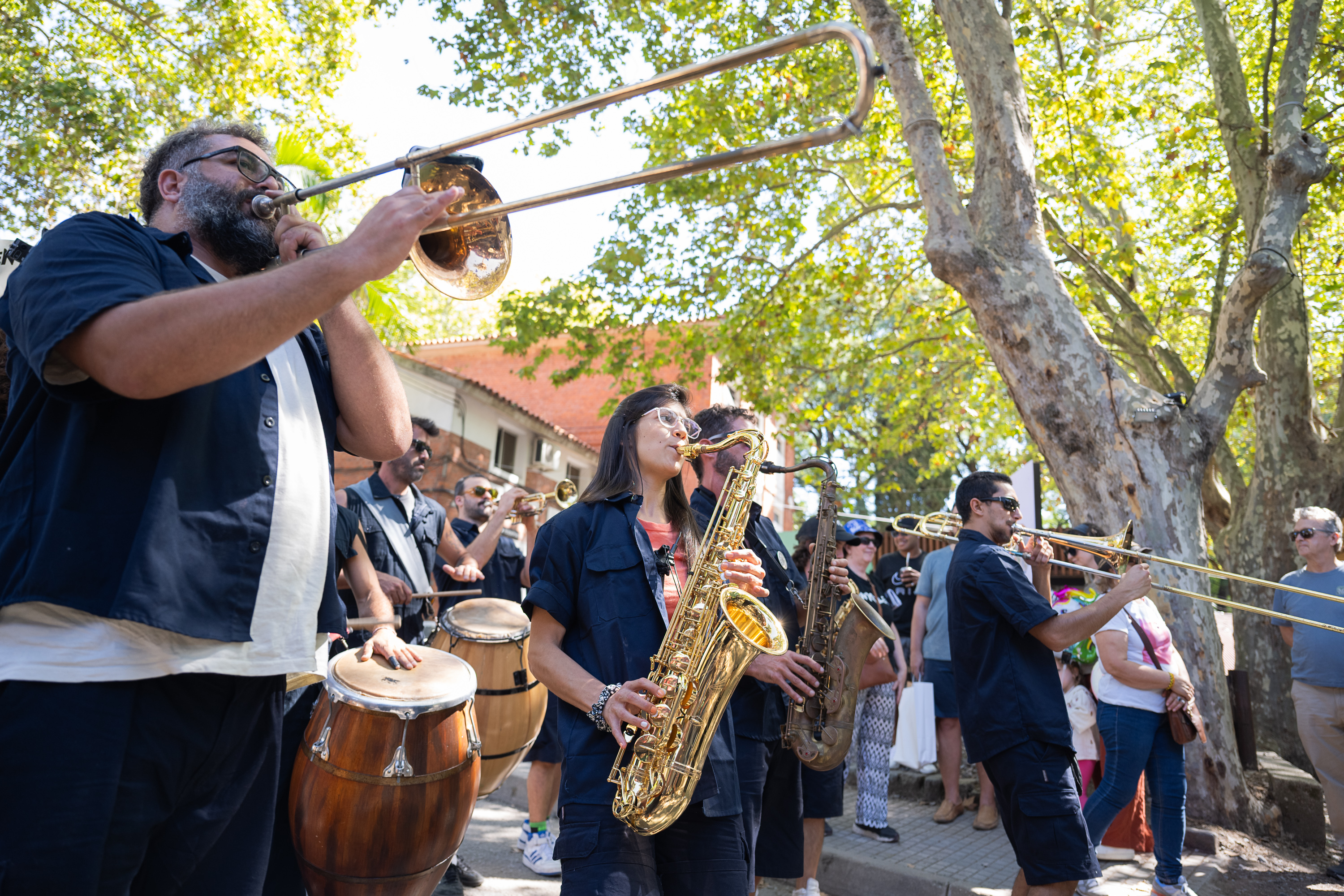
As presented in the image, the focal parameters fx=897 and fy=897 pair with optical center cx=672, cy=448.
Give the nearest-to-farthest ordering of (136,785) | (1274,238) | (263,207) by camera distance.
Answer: (136,785) → (263,207) → (1274,238)

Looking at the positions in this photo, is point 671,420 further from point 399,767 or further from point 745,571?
point 399,767

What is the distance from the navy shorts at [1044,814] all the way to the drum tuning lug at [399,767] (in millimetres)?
2614

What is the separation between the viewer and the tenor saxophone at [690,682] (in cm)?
271

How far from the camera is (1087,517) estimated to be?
689cm

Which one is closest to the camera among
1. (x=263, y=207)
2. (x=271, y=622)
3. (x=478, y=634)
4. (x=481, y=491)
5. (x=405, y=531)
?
(x=271, y=622)

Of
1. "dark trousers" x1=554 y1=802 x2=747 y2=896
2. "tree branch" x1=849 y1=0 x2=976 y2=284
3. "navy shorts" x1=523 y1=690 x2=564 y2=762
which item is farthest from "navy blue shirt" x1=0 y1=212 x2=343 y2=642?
"tree branch" x1=849 y1=0 x2=976 y2=284

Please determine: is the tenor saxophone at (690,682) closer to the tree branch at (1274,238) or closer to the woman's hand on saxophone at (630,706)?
the woman's hand on saxophone at (630,706)

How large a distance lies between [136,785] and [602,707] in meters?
1.42

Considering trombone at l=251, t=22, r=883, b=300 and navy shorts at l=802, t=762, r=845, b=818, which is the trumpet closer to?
navy shorts at l=802, t=762, r=845, b=818

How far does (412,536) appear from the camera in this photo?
5.50 metres

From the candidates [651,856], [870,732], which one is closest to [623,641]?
[651,856]

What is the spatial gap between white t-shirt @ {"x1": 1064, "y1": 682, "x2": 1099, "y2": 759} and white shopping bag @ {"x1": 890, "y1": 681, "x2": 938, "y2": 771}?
122 cm

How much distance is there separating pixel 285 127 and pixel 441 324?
18.7 metres

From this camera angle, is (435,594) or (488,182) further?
(435,594)
